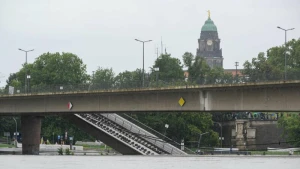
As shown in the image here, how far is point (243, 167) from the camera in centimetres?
7375

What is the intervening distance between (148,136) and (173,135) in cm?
4223

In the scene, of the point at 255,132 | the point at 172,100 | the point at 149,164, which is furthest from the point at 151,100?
the point at 255,132

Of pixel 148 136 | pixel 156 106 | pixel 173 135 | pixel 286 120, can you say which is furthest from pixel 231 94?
pixel 286 120

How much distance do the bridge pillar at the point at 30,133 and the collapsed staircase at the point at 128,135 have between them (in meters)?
8.78

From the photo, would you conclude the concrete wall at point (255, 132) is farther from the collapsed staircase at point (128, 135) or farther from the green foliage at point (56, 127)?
the collapsed staircase at point (128, 135)

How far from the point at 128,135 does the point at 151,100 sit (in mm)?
15997

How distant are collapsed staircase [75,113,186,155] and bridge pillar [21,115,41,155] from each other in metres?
8.78

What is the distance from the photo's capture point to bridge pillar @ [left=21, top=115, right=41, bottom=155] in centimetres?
13288

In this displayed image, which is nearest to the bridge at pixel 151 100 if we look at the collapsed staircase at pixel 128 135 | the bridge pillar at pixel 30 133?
the bridge pillar at pixel 30 133

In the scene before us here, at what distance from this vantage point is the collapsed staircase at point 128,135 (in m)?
118

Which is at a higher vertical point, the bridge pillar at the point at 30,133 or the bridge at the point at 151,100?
the bridge at the point at 151,100

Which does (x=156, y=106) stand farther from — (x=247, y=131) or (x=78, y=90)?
(x=247, y=131)

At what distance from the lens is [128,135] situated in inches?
4801

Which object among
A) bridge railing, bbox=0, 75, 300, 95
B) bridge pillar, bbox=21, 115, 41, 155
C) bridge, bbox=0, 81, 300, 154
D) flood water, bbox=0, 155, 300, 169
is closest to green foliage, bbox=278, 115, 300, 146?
bridge, bbox=0, 81, 300, 154
